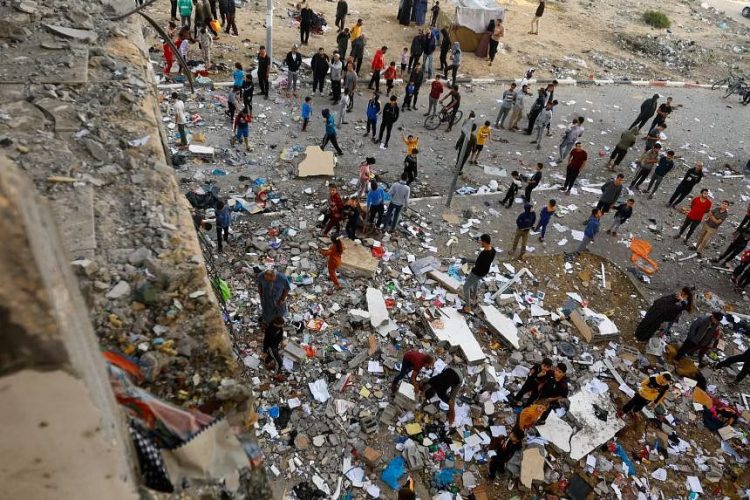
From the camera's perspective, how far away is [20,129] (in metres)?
5.69

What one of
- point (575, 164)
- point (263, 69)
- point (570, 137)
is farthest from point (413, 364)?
point (263, 69)

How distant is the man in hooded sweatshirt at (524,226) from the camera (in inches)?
346

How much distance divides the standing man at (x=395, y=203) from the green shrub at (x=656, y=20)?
20509 millimetres

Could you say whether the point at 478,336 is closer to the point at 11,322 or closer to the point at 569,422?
the point at 569,422

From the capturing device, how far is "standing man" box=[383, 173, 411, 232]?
882cm

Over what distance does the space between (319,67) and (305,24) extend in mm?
3218

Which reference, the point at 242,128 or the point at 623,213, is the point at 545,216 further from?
the point at 242,128

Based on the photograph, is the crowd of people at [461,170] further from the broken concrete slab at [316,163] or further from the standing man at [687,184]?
the broken concrete slab at [316,163]

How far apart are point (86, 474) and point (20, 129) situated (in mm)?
5092

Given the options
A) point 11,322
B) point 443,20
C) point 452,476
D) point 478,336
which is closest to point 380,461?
point 452,476

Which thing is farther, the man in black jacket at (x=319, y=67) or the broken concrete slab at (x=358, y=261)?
the man in black jacket at (x=319, y=67)

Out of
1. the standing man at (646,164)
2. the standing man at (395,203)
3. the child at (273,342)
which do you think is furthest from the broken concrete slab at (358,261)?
the standing man at (646,164)

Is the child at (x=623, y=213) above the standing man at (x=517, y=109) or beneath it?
beneath

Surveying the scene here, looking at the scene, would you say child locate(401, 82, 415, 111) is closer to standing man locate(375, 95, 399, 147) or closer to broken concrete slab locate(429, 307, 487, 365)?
standing man locate(375, 95, 399, 147)
